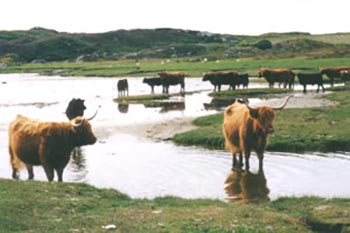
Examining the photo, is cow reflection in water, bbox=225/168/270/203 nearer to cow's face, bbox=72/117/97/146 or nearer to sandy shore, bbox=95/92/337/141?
cow's face, bbox=72/117/97/146

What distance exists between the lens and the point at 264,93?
48344 millimetres

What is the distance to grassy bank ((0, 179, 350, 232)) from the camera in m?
11.1

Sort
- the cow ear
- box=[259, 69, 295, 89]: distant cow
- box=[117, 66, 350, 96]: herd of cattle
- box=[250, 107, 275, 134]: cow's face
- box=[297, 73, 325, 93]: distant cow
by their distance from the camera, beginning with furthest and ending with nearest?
box=[259, 69, 295, 89]: distant cow → box=[117, 66, 350, 96]: herd of cattle → box=[297, 73, 325, 93]: distant cow → the cow ear → box=[250, 107, 275, 134]: cow's face

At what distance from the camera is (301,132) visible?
24.2 meters

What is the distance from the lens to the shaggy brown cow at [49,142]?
1634 cm

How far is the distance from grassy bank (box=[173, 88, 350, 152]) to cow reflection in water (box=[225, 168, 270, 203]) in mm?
4394

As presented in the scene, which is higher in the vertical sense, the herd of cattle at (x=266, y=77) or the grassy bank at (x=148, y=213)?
the herd of cattle at (x=266, y=77)

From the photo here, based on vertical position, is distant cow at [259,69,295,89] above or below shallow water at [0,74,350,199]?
above

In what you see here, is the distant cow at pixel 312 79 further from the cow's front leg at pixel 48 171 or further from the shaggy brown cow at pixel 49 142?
the cow's front leg at pixel 48 171

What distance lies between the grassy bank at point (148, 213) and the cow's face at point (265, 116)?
434cm

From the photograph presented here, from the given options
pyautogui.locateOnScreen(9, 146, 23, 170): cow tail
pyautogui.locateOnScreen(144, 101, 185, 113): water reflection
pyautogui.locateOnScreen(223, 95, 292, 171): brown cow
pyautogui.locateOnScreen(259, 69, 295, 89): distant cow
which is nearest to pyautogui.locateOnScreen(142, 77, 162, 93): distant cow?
pyautogui.locateOnScreen(259, 69, 295, 89): distant cow

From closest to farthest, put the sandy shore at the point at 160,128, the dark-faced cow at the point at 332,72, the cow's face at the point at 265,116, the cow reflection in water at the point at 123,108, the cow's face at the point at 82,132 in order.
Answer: the cow's face at the point at 82,132 → the cow's face at the point at 265,116 → the sandy shore at the point at 160,128 → the cow reflection in water at the point at 123,108 → the dark-faced cow at the point at 332,72

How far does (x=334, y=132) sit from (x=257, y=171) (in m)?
6.35

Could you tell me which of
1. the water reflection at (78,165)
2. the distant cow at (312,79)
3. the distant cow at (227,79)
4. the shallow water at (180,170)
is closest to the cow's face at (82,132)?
the shallow water at (180,170)
